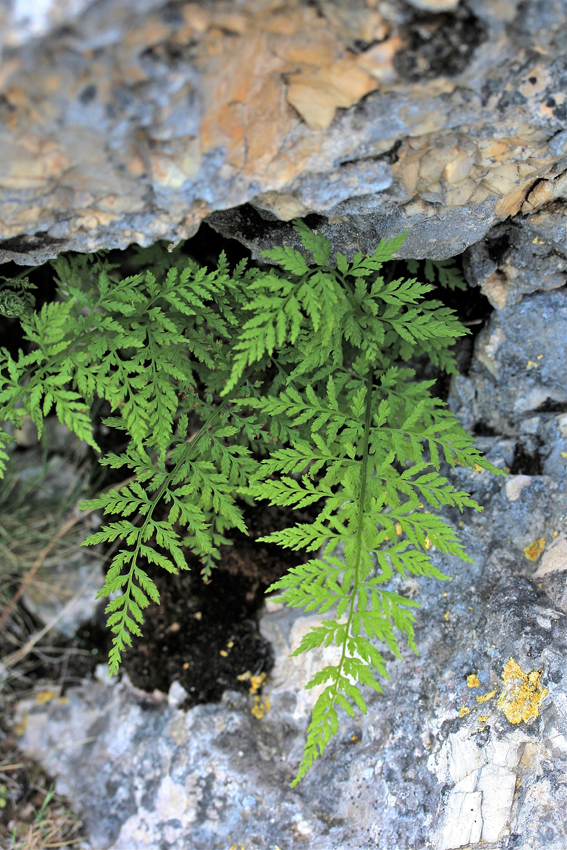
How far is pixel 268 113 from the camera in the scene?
6.52 ft

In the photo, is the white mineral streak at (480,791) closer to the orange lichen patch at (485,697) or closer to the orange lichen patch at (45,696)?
the orange lichen patch at (485,697)

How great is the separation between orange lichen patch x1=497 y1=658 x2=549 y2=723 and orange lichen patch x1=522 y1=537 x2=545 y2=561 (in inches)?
21.1

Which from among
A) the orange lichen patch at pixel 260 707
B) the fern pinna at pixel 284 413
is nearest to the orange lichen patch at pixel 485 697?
the fern pinna at pixel 284 413

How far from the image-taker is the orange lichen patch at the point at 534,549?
2.72m

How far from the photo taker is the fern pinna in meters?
2.35

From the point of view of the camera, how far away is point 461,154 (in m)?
2.29

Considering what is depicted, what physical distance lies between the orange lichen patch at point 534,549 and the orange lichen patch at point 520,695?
0.54 m

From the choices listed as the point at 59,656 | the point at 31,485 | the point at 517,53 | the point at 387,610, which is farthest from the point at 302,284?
the point at 59,656

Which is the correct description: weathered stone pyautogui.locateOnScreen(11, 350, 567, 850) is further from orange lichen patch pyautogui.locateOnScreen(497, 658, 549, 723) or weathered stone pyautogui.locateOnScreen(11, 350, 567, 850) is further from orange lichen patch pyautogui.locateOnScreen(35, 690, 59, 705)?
orange lichen patch pyautogui.locateOnScreen(35, 690, 59, 705)

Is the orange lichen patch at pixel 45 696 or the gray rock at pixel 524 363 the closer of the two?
the gray rock at pixel 524 363

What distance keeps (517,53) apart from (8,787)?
16.3ft

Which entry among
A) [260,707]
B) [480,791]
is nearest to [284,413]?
[260,707]

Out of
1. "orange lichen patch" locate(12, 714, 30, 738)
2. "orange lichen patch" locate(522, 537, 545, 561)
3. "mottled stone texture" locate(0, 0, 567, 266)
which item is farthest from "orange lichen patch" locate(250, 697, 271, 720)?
"mottled stone texture" locate(0, 0, 567, 266)

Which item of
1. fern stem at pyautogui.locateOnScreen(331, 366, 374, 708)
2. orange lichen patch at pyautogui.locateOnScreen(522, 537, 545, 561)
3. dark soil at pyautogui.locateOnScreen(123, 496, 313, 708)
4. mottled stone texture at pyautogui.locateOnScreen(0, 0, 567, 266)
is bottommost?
dark soil at pyautogui.locateOnScreen(123, 496, 313, 708)
